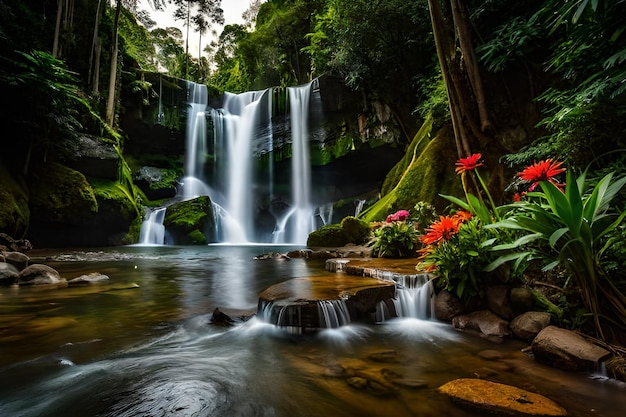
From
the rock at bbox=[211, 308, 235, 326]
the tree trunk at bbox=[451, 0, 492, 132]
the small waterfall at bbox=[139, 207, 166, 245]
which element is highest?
the tree trunk at bbox=[451, 0, 492, 132]

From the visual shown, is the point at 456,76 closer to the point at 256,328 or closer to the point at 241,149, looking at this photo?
the point at 256,328

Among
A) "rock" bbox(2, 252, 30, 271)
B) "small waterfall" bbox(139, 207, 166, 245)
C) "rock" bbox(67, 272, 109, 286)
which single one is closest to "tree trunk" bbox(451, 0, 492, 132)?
"rock" bbox(67, 272, 109, 286)

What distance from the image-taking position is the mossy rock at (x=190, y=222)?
52.5 feet

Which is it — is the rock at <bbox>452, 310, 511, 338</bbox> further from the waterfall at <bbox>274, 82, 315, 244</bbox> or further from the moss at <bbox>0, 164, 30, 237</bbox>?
the waterfall at <bbox>274, 82, 315, 244</bbox>

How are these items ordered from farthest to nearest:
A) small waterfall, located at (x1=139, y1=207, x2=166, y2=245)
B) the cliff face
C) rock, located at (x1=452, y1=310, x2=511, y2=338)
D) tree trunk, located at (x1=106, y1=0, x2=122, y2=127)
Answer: tree trunk, located at (x1=106, y1=0, x2=122, y2=127) → small waterfall, located at (x1=139, y1=207, x2=166, y2=245) → the cliff face → rock, located at (x1=452, y1=310, x2=511, y2=338)

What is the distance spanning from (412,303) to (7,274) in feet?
23.1

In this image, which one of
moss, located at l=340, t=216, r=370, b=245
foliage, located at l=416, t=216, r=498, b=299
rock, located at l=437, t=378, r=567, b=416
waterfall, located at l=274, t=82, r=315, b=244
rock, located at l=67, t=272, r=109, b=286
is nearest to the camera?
rock, located at l=437, t=378, r=567, b=416

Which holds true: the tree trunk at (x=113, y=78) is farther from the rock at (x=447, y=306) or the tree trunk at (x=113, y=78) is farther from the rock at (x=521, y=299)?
the rock at (x=521, y=299)

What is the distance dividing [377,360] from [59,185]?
46.2ft

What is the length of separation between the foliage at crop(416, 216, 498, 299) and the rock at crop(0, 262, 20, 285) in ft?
23.8

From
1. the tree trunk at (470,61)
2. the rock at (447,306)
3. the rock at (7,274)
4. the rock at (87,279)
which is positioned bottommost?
the rock at (447,306)

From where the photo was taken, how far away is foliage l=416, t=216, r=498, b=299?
3416mm

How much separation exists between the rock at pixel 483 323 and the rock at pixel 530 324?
0.10m

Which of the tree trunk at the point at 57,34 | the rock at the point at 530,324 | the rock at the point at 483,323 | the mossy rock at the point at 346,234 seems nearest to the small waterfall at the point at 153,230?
the tree trunk at the point at 57,34
